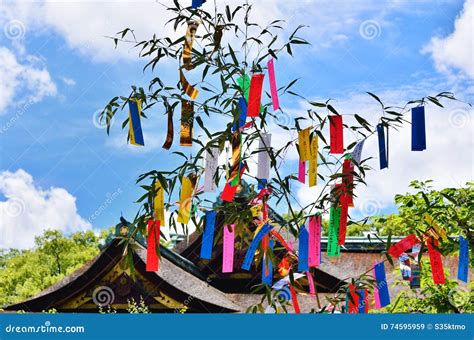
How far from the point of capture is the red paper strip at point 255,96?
2.62 metres

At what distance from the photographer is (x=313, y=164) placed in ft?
8.79

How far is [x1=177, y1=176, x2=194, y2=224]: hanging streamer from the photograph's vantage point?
268 cm

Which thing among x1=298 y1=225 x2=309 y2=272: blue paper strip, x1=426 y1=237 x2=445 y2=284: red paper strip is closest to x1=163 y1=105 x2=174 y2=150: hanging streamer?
x1=298 y1=225 x2=309 y2=272: blue paper strip

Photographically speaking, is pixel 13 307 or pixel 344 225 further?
pixel 13 307

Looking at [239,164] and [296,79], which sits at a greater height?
[296,79]

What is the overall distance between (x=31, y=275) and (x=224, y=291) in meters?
7.59

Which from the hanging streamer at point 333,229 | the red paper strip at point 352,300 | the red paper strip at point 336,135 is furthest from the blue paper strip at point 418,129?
the red paper strip at point 352,300

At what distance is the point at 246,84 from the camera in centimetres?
273

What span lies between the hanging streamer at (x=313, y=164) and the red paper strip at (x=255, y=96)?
0.25 metres

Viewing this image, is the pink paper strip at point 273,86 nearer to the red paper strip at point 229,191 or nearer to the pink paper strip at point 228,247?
the red paper strip at point 229,191

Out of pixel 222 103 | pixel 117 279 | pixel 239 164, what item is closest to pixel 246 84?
pixel 222 103

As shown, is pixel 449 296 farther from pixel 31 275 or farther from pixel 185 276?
pixel 31 275

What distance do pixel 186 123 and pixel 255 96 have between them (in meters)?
0.32

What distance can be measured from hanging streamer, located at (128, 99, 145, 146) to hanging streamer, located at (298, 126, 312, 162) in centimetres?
61
